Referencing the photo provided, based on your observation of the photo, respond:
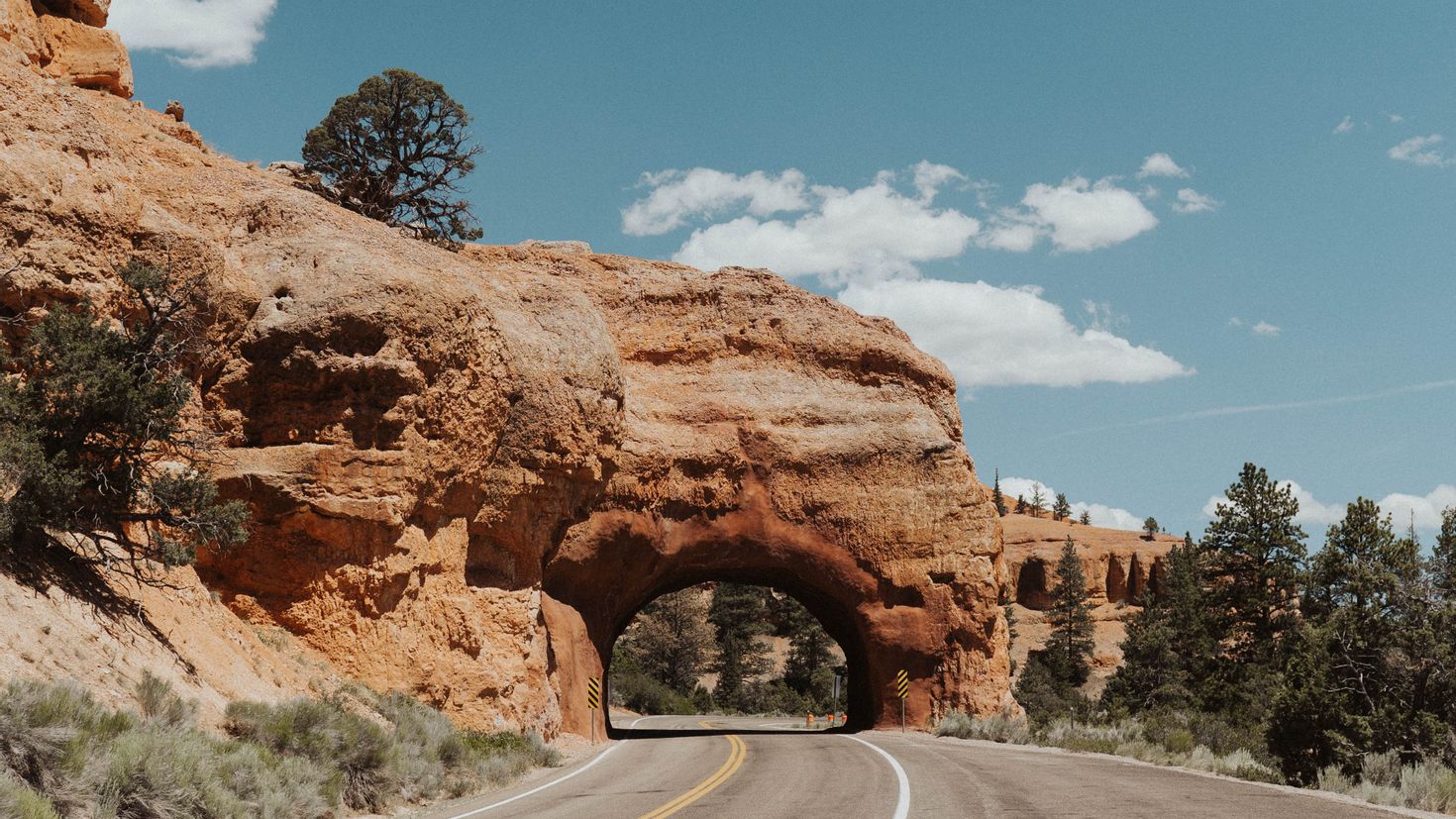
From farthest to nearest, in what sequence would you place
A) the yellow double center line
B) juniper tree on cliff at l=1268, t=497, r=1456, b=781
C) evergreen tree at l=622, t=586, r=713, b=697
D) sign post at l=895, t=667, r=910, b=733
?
evergreen tree at l=622, t=586, r=713, b=697, sign post at l=895, t=667, r=910, b=733, juniper tree on cliff at l=1268, t=497, r=1456, b=781, the yellow double center line

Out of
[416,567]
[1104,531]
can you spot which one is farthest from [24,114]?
[1104,531]

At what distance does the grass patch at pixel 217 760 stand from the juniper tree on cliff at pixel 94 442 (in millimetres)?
2429

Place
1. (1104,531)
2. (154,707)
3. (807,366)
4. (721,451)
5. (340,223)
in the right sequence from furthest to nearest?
(1104,531) → (807,366) → (721,451) → (340,223) → (154,707)

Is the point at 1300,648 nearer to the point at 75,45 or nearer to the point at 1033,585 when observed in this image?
the point at 75,45

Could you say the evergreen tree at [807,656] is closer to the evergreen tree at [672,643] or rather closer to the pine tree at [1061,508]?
the evergreen tree at [672,643]

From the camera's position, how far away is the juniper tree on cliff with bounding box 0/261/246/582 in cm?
1276

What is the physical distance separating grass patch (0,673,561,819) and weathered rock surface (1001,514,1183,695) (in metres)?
Answer: 67.9

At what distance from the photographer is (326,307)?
19.9 metres

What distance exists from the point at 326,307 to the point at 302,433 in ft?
7.43

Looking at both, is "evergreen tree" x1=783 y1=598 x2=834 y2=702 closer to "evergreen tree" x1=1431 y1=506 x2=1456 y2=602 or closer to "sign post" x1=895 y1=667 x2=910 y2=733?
"sign post" x1=895 y1=667 x2=910 y2=733

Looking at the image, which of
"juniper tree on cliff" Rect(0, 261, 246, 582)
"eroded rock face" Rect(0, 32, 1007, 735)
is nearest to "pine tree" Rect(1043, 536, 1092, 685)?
"eroded rock face" Rect(0, 32, 1007, 735)

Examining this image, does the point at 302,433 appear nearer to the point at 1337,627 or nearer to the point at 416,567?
the point at 416,567

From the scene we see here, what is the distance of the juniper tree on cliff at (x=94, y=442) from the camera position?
41.9 ft

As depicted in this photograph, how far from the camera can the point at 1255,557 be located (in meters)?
42.6
